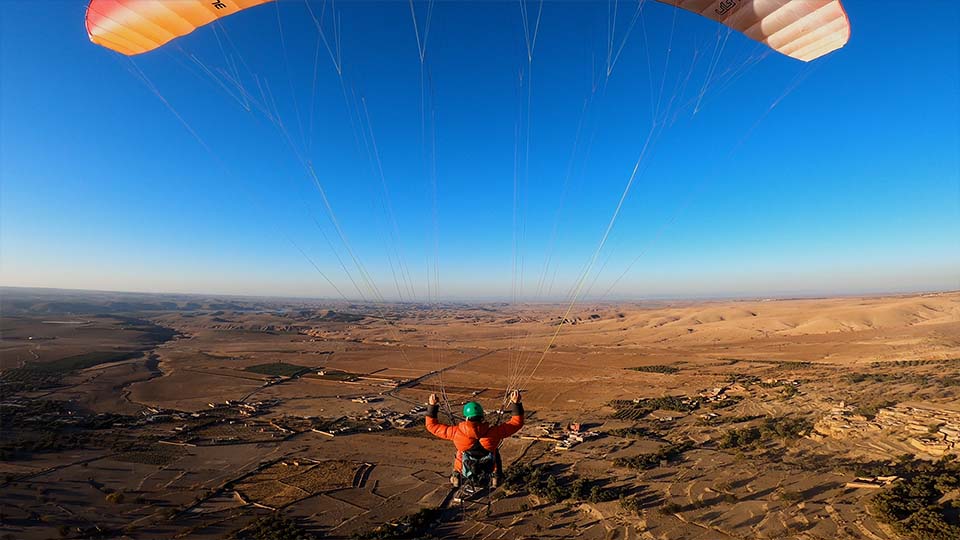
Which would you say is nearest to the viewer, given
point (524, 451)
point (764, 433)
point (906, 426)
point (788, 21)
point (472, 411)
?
point (472, 411)

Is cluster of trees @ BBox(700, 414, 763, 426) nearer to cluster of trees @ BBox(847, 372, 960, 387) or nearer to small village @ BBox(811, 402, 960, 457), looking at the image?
small village @ BBox(811, 402, 960, 457)

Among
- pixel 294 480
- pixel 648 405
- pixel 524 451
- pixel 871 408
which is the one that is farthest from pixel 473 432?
pixel 871 408

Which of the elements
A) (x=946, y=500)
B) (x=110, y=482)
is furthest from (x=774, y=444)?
(x=110, y=482)

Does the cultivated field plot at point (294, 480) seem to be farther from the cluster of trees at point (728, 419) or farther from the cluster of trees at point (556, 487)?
the cluster of trees at point (728, 419)

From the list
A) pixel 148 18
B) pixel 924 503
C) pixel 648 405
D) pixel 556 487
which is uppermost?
pixel 148 18

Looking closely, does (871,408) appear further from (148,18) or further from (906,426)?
(148,18)
